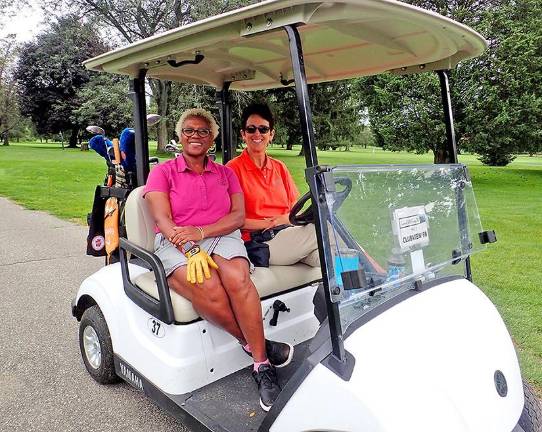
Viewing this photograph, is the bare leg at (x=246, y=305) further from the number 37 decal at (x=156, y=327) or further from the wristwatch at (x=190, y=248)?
the number 37 decal at (x=156, y=327)

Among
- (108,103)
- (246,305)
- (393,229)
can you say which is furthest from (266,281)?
(108,103)

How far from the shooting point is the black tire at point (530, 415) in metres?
1.82

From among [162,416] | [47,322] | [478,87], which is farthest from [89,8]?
[162,416]

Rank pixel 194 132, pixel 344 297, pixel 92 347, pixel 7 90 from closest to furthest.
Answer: pixel 344 297 < pixel 194 132 < pixel 92 347 < pixel 7 90

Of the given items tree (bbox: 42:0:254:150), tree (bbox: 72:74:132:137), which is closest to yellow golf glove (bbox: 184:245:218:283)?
tree (bbox: 42:0:254:150)

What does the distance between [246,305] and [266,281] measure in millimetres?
359

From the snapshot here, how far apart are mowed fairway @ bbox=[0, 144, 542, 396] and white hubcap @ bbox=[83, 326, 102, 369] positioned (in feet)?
5.13

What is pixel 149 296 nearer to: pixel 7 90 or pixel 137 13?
pixel 137 13

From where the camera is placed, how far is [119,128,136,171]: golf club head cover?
9.81ft

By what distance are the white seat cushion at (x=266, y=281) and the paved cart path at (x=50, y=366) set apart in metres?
0.66

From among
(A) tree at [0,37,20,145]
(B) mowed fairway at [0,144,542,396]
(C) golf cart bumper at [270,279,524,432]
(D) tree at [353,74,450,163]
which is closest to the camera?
(C) golf cart bumper at [270,279,524,432]

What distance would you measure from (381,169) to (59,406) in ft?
7.00

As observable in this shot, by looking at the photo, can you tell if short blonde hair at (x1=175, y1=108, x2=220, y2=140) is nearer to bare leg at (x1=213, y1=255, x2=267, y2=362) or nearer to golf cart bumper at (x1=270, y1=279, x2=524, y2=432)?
bare leg at (x1=213, y1=255, x2=267, y2=362)

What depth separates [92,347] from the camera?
2.85 m
